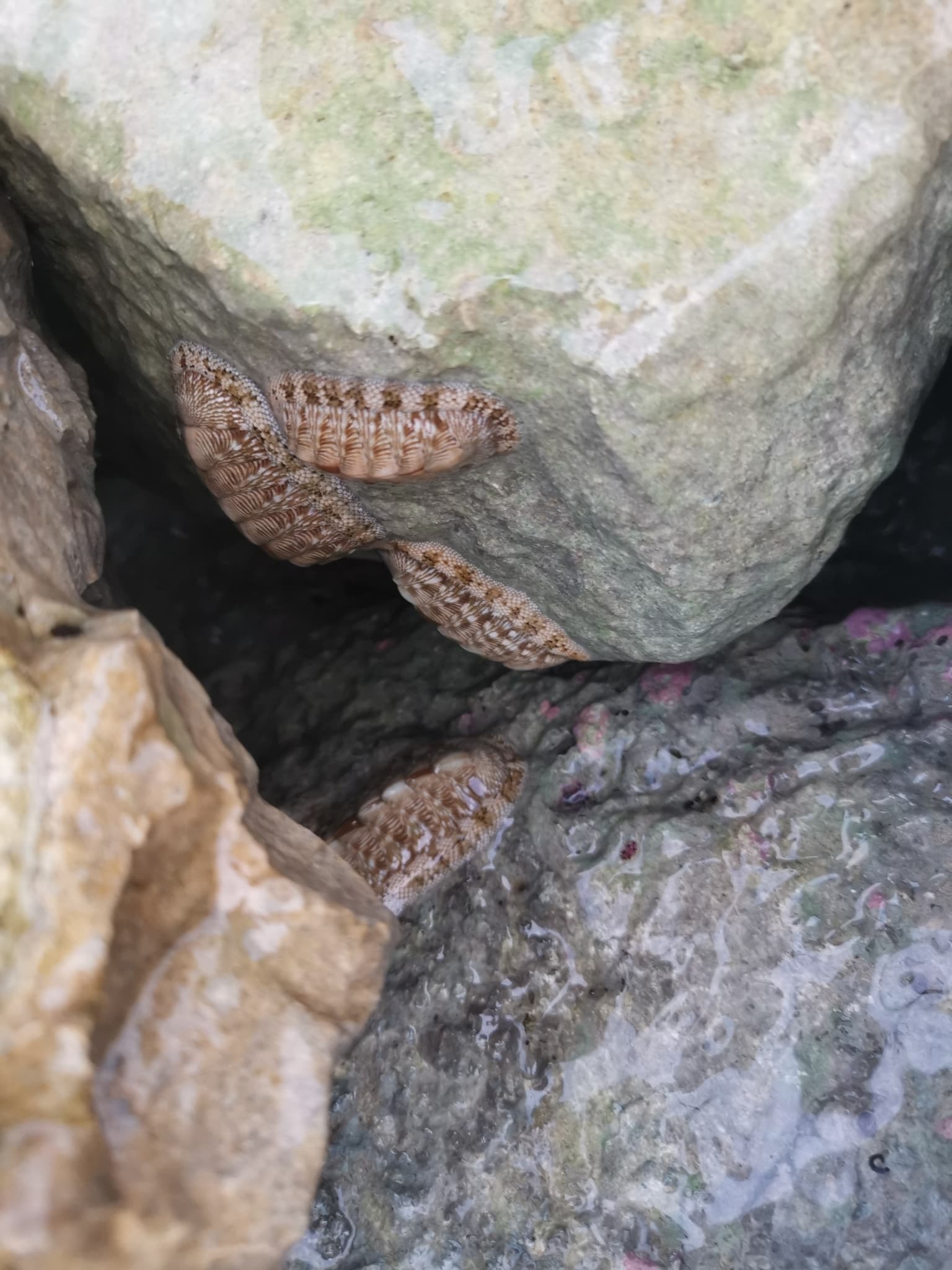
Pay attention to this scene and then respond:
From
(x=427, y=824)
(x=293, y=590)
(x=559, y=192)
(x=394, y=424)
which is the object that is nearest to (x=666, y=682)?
(x=427, y=824)

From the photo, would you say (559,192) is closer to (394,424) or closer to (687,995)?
(394,424)

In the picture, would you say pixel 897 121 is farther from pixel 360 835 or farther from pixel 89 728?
pixel 360 835

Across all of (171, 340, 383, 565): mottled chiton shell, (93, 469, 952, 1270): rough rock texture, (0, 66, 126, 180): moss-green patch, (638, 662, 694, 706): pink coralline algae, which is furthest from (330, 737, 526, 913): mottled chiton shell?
(0, 66, 126, 180): moss-green patch

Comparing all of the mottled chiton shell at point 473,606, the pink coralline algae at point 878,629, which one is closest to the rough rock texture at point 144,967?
the mottled chiton shell at point 473,606

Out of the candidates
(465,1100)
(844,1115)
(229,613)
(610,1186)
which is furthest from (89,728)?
(229,613)

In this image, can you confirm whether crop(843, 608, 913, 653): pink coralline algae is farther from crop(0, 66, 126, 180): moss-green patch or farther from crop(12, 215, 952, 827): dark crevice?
crop(0, 66, 126, 180): moss-green patch

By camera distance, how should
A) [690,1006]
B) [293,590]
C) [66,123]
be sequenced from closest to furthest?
[66,123]
[690,1006]
[293,590]

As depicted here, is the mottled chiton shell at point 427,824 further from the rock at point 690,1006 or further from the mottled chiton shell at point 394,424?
the mottled chiton shell at point 394,424
